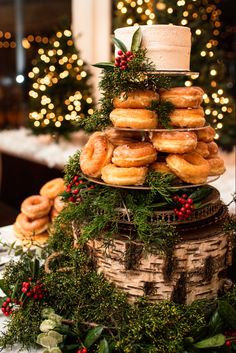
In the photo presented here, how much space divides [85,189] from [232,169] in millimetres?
1963

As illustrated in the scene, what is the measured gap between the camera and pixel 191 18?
3.40m

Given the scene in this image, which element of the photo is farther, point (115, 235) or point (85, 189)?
point (85, 189)

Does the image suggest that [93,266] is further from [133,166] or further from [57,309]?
[133,166]

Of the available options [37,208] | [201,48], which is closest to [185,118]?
[37,208]

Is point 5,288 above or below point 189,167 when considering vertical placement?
below

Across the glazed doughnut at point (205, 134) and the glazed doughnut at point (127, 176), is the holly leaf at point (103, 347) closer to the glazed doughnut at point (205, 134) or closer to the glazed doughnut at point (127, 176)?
the glazed doughnut at point (127, 176)

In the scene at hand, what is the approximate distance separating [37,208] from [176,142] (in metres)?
0.94

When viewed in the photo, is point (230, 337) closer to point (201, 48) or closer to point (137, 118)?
point (137, 118)

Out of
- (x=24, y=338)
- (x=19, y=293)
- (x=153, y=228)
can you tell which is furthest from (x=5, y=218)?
(x=153, y=228)

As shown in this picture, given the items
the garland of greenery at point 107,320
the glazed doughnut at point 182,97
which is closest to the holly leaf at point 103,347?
the garland of greenery at point 107,320

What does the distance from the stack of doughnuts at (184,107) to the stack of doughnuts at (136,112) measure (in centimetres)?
5

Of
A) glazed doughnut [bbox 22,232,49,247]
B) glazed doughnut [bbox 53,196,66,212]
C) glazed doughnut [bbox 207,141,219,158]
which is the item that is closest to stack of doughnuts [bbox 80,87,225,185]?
glazed doughnut [bbox 207,141,219,158]

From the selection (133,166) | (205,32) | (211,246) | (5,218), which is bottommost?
(5,218)

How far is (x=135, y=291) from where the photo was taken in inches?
52.4
